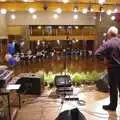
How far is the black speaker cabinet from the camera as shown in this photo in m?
6.52

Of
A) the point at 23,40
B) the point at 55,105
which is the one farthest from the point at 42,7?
the point at 55,105

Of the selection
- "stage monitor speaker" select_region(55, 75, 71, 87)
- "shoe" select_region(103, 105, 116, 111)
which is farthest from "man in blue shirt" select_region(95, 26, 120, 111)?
"stage monitor speaker" select_region(55, 75, 71, 87)

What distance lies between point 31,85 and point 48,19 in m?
6.80

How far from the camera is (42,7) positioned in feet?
36.3

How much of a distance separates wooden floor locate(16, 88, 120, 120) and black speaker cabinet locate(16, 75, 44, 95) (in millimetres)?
242

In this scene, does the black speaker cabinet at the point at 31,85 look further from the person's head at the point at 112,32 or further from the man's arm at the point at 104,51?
the person's head at the point at 112,32

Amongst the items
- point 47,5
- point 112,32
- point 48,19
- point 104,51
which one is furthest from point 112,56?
A: point 48,19

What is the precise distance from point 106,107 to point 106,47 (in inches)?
46.2

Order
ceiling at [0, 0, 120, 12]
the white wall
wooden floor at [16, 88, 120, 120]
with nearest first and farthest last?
wooden floor at [16, 88, 120, 120] < ceiling at [0, 0, 120, 12] < the white wall

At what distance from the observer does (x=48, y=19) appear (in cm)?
1298

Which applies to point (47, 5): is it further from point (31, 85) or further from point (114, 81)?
point (114, 81)

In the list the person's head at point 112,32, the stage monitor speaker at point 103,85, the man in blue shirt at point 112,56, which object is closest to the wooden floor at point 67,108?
the stage monitor speaker at point 103,85

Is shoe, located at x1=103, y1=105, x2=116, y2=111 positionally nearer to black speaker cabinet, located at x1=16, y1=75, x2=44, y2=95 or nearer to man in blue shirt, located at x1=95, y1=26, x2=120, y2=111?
man in blue shirt, located at x1=95, y1=26, x2=120, y2=111

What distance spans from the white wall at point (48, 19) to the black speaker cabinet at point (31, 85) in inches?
238
